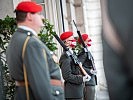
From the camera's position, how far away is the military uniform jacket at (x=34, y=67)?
9.32 ft

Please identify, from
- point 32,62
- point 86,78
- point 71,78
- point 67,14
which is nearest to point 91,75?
point 86,78

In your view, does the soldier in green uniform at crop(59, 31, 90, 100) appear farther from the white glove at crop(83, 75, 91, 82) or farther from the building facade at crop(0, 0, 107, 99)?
the building facade at crop(0, 0, 107, 99)

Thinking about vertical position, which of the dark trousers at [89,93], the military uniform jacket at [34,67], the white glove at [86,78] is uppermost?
the military uniform jacket at [34,67]

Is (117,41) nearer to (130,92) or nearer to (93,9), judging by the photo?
(130,92)

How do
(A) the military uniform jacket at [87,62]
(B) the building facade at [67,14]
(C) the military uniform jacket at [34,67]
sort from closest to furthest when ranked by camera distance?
(C) the military uniform jacket at [34,67] → (B) the building facade at [67,14] → (A) the military uniform jacket at [87,62]

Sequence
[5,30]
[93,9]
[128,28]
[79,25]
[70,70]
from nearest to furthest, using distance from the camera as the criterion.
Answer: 1. [128,28]
2. [5,30]
3. [70,70]
4. [79,25]
5. [93,9]

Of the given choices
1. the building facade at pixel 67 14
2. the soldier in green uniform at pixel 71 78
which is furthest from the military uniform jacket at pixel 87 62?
the soldier in green uniform at pixel 71 78

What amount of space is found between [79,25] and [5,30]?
8658mm

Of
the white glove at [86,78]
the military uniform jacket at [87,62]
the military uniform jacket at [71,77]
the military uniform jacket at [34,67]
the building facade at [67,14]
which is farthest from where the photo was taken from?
the military uniform jacket at [87,62]

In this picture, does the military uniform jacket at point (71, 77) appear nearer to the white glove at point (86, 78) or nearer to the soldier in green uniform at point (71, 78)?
the soldier in green uniform at point (71, 78)

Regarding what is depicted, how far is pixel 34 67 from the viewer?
284cm

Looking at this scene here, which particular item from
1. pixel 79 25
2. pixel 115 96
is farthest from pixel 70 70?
pixel 79 25

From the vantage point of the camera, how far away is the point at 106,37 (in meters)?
1.07

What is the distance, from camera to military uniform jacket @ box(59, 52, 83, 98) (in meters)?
5.37
